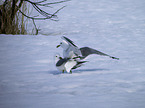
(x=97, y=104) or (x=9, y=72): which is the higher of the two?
(x=97, y=104)

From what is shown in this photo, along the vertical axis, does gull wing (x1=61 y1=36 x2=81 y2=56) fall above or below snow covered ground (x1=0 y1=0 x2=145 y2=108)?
above

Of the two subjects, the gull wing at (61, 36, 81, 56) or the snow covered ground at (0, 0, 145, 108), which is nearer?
the snow covered ground at (0, 0, 145, 108)

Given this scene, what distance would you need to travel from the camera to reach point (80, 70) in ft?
8.85

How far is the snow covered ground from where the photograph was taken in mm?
1838

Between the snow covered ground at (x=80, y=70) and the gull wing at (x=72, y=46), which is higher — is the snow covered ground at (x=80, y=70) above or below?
below

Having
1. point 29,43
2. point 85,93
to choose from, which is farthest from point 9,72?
point 29,43

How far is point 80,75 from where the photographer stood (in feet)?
8.15

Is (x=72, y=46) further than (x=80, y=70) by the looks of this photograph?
No

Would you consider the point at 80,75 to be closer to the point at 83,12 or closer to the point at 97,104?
the point at 97,104

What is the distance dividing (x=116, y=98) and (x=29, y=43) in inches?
97.1

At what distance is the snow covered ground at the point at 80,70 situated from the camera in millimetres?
1838

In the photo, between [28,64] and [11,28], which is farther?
[11,28]

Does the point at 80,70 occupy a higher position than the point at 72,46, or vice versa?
the point at 72,46

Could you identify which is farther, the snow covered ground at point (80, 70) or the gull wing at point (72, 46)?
the gull wing at point (72, 46)
